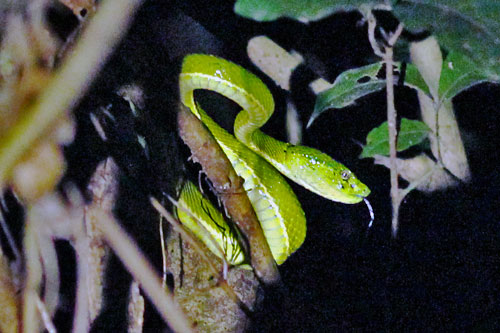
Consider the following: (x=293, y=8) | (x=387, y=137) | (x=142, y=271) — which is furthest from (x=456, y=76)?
(x=142, y=271)

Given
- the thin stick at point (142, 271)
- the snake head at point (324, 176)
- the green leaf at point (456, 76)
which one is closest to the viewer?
the thin stick at point (142, 271)

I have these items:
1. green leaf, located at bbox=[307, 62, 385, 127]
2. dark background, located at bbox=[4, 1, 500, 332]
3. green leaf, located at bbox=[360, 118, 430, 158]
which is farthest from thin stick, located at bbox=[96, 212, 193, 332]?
green leaf, located at bbox=[360, 118, 430, 158]

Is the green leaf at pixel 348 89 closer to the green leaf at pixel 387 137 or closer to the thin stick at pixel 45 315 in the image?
the green leaf at pixel 387 137

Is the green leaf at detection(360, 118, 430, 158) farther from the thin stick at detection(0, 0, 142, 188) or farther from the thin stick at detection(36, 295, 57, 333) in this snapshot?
the thin stick at detection(0, 0, 142, 188)

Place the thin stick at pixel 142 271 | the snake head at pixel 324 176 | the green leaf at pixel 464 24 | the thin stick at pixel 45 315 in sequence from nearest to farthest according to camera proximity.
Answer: the thin stick at pixel 142 271
the thin stick at pixel 45 315
the green leaf at pixel 464 24
the snake head at pixel 324 176

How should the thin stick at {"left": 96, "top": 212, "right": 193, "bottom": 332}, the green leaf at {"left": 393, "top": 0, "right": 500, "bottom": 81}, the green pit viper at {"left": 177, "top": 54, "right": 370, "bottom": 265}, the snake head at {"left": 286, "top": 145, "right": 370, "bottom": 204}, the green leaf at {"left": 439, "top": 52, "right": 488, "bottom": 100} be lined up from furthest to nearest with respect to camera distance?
the snake head at {"left": 286, "top": 145, "right": 370, "bottom": 204}, the green pit viper at {"left": 177, "top": 54, "right": 370, "bottom": 265}, the green leaf at {"left": 439, "top": 52, "right": 488, "bottom": 100}, the green leaf at {"left": 393, "top": 0, "right": 500, "bottom": 81}, the thin stick at {"left": 96, "top": 212, "right": 193, "bottom": 332}

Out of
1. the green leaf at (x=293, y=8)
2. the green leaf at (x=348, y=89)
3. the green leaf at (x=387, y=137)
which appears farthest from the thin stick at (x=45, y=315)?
the green leaf at (x=387, y=137)

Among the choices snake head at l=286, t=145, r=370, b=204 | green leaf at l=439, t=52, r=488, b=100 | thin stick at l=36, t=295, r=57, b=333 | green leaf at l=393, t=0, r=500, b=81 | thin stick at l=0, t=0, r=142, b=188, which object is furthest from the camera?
snake head at l=286, t=145, r=370, b=204
